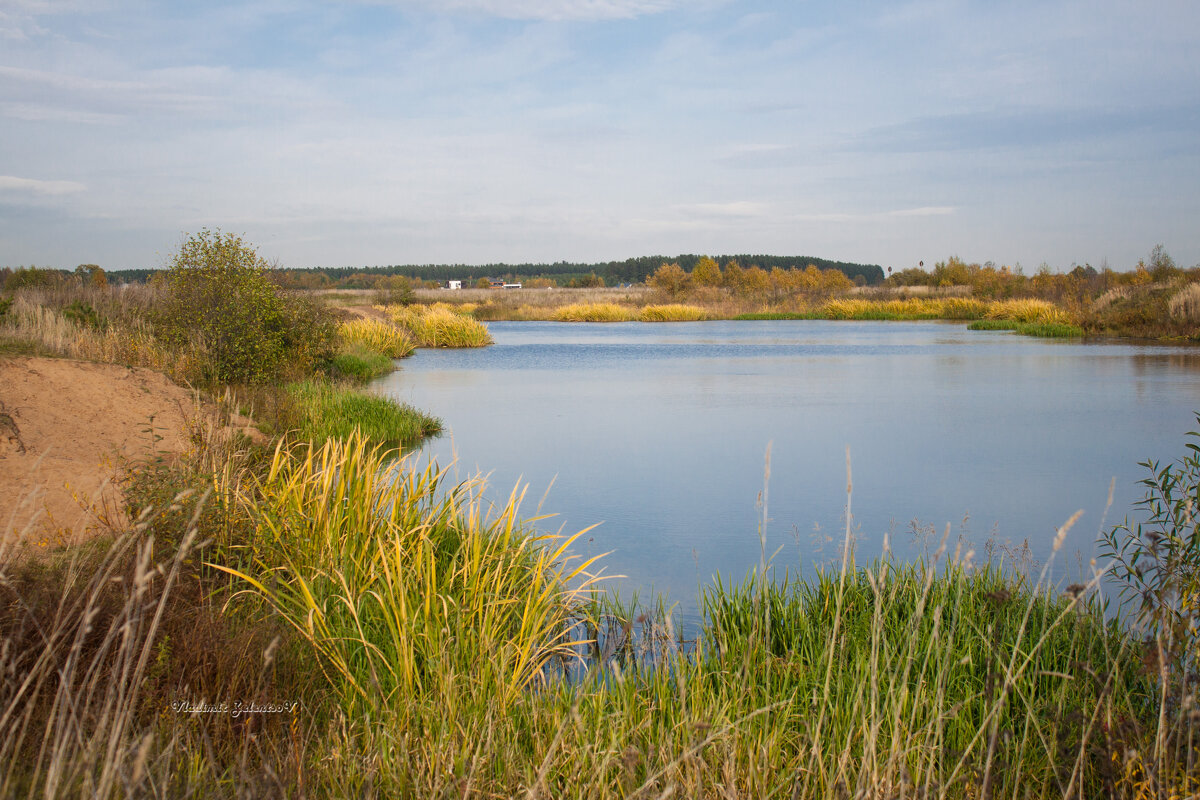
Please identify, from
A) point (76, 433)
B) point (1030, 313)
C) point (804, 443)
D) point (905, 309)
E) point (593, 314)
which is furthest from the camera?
point (593, 314)

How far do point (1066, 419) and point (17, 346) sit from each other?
41.7 ft

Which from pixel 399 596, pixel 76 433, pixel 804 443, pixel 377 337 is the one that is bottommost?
pixel 804 443

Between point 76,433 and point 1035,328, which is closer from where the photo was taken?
point 76,433

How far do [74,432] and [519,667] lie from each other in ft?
17.2

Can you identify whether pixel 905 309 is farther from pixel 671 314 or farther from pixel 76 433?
pixel 76 433

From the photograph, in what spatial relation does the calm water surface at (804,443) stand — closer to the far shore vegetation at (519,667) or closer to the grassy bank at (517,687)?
the far shore vegetation at (519,667)

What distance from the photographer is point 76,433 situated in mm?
6680

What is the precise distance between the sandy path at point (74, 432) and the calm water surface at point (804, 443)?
7.04 feet

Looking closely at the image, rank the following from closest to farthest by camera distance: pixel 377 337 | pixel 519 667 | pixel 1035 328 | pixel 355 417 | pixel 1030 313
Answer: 1. pixel 519 667
2. pixel 355 417
3. pixel 377 337
4. pixel 1035 328
5. pixel 1030 313

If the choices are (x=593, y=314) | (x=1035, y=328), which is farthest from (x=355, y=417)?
(x=593, y=314)

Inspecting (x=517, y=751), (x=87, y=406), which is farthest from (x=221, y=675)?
(x=87, y=406)

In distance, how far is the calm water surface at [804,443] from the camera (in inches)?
234

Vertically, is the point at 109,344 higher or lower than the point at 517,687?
higher

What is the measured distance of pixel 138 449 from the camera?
20.5 ft
